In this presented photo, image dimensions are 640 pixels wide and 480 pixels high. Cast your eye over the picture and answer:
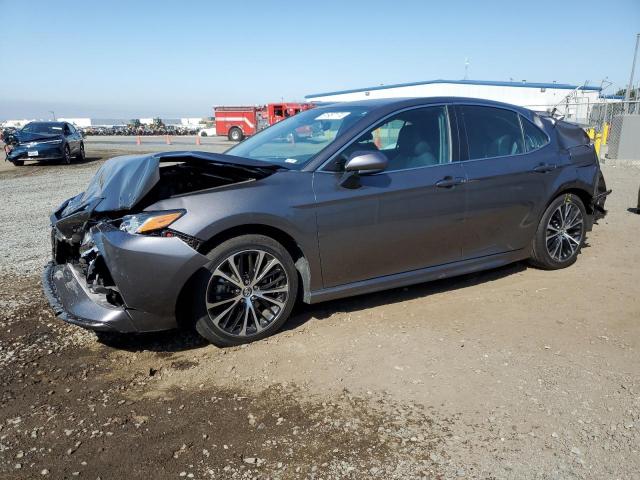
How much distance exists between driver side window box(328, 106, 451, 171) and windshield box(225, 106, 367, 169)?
217mm

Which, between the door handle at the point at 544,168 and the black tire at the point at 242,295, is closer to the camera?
the black tire at the point at 242,295

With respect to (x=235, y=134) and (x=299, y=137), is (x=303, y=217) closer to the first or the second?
(x=299, y=137)

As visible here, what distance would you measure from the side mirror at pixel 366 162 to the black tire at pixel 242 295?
770 mm

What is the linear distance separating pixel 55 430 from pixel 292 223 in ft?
6.19

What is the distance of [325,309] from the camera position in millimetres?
4379

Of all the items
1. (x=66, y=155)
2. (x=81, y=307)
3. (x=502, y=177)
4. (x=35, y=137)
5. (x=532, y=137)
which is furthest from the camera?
(x=66, y=155)

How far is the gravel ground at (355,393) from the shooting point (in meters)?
2.49

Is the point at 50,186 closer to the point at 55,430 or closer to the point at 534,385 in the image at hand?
the point at 55,430

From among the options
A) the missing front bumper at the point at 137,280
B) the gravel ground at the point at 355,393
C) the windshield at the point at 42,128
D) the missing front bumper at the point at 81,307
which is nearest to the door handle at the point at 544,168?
the gravel ground at the point at 355,393

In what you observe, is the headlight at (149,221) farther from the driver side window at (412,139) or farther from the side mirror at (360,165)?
the driver side window at (412,139)

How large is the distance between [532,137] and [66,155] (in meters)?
16.5

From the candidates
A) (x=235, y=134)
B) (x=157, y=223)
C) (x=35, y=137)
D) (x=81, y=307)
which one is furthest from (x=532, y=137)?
(x=235, y=134)

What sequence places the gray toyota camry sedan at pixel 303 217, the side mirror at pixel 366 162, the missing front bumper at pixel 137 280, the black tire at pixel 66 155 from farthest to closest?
the black tire at pixel 66 155 < the side mirror at pixel 366 162 < the gray toyota camry sedan at pixel 303 217 < the missing front bumper at pixel 137 280

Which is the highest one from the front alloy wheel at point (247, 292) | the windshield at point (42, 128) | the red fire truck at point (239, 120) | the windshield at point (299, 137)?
the windshield at point (299, 137)
